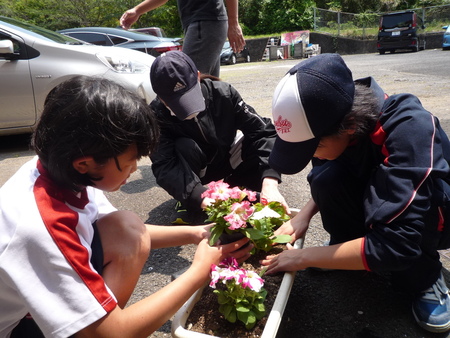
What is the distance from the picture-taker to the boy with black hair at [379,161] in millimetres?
1384

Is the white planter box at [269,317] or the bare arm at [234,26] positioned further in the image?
the bare arm at [234,26]

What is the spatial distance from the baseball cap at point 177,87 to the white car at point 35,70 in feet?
7.24

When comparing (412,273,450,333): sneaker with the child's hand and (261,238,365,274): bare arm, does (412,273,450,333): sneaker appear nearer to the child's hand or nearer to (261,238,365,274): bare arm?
(261,238,365,274): bare arm

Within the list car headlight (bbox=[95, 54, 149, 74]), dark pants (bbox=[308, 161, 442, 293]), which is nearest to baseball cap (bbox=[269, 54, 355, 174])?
dark pants (bbox=[308, 161, 442, 293])

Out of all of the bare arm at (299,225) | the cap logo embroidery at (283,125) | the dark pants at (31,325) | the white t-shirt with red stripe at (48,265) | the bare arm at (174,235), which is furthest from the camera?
the bare arm at (299,225)

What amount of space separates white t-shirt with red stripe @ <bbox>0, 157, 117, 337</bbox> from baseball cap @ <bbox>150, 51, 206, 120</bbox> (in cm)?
112

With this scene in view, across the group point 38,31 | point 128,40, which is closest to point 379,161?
point 38,31

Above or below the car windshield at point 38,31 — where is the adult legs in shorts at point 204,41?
below

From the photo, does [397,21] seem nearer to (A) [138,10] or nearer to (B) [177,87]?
(A) [138,10]

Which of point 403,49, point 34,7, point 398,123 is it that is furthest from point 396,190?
point 34,7

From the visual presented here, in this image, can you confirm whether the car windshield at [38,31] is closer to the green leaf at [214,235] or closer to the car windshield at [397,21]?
the green leaf at [214,235]

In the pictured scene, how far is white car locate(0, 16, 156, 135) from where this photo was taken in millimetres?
4379

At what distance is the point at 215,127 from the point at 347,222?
1.15 m

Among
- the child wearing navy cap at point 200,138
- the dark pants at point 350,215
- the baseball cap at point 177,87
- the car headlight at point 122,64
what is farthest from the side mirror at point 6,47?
the dark pants at point 350,215
